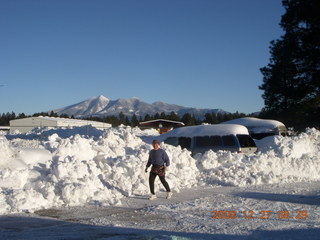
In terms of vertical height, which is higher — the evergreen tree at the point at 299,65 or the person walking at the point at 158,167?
the evergreen tree at the point at 299,65

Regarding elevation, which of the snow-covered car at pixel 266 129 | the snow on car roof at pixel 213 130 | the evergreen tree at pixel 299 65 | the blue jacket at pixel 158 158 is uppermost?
the evergreen tree at pixel 299 65

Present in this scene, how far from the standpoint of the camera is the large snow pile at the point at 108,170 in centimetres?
884

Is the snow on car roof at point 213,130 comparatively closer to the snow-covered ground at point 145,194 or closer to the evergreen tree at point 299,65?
the snow-covered ground at point 145,194

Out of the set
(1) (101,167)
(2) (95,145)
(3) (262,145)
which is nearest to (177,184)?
(1) (101,167)

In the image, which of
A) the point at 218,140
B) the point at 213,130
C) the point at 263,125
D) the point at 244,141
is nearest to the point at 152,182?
the point at 218,140

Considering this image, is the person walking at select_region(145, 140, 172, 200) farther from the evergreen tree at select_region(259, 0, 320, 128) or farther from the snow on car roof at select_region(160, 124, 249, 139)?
the evergreen tree at select_region(259, 0, 320, 128)

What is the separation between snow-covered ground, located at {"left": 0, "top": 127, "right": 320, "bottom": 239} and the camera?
6418mm

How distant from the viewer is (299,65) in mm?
23797

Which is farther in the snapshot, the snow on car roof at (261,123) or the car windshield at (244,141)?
the snow on car roof at (261,123)

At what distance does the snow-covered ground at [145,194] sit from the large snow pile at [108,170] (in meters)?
0.03

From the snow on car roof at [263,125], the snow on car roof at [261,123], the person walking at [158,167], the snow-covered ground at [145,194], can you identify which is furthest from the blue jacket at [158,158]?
the snow on car roof at [261,123]
